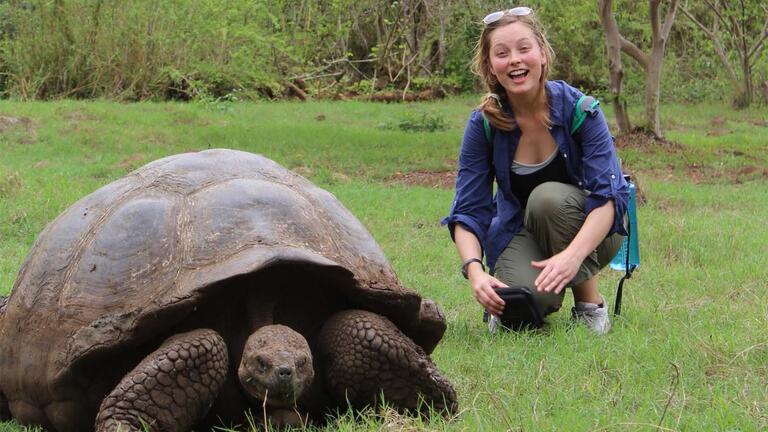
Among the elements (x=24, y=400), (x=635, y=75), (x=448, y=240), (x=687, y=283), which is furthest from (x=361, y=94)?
(x=24, y=400)

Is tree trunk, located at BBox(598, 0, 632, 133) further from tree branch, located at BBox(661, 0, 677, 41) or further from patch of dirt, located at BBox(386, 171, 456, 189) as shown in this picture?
patch of dirt, located at BBox(386, 171, 456, 189)

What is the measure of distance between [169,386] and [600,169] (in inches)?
72.4

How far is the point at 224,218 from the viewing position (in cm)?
255

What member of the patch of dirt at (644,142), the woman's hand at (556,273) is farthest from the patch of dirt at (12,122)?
the woman's hand at (556,273)

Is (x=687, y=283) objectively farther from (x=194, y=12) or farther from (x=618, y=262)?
(x=194, y=12)

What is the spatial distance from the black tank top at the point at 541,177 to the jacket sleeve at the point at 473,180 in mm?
110

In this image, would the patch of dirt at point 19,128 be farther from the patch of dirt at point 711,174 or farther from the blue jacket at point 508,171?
the blue jacket at point 508,171

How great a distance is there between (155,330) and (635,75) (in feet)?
55.3

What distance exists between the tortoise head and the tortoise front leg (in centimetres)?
8

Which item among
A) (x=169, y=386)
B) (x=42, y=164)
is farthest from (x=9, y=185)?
(x=169, y=386)

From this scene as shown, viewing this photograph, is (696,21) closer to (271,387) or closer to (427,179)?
(427,179)

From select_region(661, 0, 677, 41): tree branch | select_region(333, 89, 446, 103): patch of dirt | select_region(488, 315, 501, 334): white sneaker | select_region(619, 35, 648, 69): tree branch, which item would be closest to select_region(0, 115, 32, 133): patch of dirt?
select_region(619, 35, 648, 69): tree branch

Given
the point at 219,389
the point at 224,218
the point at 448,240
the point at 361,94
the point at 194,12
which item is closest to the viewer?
the point at 219,389

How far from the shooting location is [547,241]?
12.2 ft
